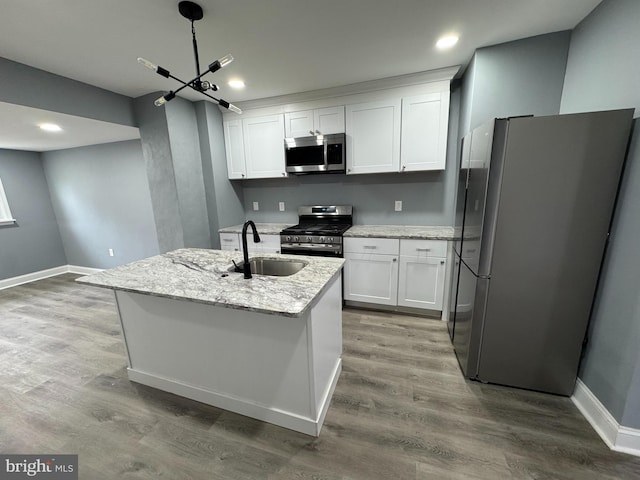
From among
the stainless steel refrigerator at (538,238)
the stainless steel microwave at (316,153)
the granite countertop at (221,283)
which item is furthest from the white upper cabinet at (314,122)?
the granite countertop at (221,283)

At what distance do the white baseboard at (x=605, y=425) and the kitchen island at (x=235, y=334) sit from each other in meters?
1.54

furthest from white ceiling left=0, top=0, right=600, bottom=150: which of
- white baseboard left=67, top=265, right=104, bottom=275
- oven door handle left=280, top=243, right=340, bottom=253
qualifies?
white baseboard left=67, top=265, right=104, bottom=275

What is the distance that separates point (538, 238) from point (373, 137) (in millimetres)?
1841

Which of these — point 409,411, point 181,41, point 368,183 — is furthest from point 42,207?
point 409,411

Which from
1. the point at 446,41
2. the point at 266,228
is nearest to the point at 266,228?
the point at 266,228

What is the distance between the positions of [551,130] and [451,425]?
1818 millimetres

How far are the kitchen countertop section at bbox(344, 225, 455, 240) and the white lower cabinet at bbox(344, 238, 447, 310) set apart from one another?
57 millimetres

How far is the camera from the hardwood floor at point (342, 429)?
1.29m

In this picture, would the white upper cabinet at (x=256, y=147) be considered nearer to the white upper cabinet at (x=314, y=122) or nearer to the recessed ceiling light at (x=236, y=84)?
the white upper cabinet at (x=314, y=122)

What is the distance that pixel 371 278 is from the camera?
2.81 meters

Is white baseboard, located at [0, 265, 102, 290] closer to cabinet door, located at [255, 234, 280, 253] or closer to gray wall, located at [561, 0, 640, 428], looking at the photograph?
cabinet door, located at [255, 234, 280, 253]

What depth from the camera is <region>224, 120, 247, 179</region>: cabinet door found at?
328 cm

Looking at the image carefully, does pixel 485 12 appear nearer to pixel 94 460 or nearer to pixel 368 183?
pixel 368 183

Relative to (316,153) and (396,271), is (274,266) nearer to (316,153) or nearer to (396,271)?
(396,271)
